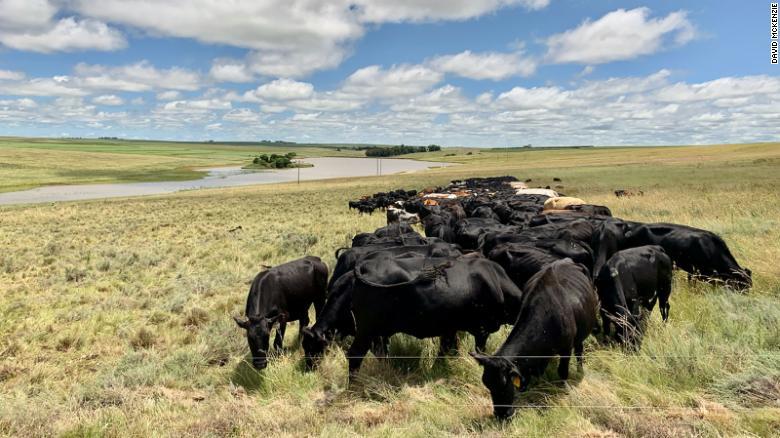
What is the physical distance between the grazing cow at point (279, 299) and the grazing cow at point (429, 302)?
143 cm

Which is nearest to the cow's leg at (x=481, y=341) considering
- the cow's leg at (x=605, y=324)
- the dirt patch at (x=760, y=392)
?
the cow's leg at (x=605, y=324)

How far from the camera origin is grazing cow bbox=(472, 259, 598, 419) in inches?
185

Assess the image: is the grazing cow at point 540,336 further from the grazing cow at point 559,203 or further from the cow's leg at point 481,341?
the grazing cow at point 559,203

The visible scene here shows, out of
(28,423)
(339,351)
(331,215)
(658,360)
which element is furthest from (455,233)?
(331,215)

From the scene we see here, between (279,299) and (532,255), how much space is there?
455 centimetres

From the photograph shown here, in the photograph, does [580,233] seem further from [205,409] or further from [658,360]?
[205,409]

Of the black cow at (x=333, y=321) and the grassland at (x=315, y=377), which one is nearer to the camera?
the grassland at (x=315, y=377)

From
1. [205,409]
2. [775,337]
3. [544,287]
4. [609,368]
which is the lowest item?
[205,409]

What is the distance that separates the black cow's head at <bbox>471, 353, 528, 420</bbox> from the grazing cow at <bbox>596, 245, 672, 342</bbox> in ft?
7.75

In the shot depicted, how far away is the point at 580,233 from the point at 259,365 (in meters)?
8.66

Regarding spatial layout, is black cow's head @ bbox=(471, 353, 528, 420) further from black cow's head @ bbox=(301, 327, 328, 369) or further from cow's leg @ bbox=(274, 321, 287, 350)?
cow's leg @ bbox=(274, 321, 287, 350)

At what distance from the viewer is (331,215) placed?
2752cm

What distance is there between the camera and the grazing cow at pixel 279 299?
676 cm

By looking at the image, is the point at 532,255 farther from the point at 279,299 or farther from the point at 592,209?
the point at 592,209
